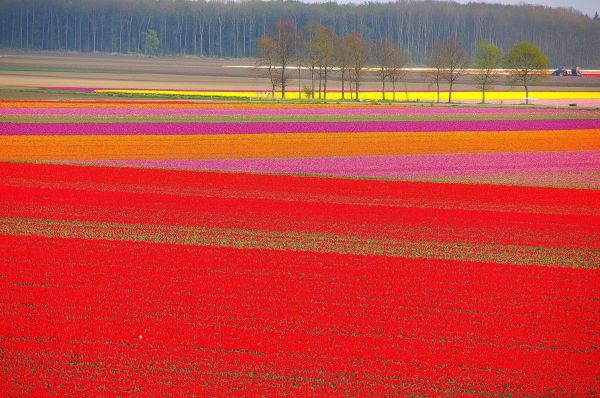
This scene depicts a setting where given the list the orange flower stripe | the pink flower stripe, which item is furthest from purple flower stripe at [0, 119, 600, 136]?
the pink flower stripe

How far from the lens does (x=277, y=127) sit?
52.2 m

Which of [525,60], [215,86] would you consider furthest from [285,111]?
[215,86]

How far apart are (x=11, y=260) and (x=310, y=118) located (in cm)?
4288

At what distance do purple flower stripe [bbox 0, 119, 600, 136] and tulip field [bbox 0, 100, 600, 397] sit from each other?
8467 mm

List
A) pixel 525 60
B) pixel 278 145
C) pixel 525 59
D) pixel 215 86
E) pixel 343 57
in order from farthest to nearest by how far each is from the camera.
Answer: pixel 215 86 → pixel 343 57 → pixel 525 59 → pixel 525 60 → pixel 278 145

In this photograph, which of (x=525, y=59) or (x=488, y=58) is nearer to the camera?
(x=525, y=59)

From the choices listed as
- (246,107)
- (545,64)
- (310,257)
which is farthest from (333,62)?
(310,257)

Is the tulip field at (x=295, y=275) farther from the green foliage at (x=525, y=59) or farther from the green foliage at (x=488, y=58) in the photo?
the green foliage at (x=488, y=58)

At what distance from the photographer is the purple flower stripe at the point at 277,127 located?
47162 mm

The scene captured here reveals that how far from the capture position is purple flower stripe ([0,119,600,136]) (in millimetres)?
47162

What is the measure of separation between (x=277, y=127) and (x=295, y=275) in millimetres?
35972

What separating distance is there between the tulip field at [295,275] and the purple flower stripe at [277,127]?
27.8 feet

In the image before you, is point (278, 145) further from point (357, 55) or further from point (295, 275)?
point (357, 55)

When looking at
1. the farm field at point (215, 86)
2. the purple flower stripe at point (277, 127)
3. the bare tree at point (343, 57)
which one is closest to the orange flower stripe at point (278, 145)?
the purple flower stripe at point (277, 127)
